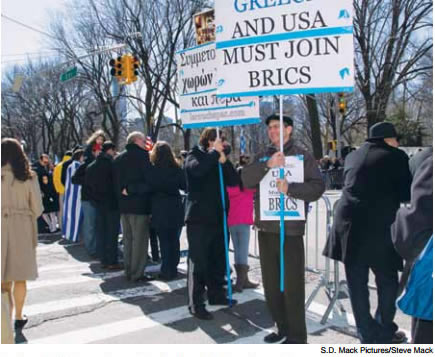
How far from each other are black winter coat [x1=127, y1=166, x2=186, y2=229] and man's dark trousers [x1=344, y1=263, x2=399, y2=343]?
310cm

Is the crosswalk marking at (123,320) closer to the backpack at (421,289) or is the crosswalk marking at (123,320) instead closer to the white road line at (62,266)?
the white road line at (62,266)

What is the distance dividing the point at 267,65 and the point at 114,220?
4.44 metres

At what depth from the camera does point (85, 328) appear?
5.24 meters

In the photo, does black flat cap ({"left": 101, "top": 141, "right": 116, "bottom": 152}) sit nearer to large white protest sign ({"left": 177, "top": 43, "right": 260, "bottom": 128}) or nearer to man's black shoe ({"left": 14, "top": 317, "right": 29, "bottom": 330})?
large white protest sign ({"left": 177, "top": 43, "right": 260, "bottom": 128})

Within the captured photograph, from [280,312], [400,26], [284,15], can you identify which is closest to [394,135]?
[284,15]

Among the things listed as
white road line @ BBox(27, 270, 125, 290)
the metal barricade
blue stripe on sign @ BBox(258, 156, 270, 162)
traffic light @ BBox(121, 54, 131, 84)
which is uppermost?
traffic light @ BBox(121, 54, 131, 84)

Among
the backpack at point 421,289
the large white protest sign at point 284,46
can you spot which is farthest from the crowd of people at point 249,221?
the large white protest sign at point 284,46

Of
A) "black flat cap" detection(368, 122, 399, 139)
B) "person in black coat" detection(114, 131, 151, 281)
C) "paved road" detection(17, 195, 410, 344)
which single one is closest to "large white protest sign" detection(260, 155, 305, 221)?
"black flat cap" detection(368, 122, 399, 139)

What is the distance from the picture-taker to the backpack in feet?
9.98

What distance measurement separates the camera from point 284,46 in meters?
4.43

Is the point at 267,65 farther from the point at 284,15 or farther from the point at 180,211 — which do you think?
the point at 180,211

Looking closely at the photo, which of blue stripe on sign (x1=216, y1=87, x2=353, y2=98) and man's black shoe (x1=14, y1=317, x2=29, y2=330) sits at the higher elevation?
blue stripe on sign (x1=216, y1=87, x2=353, y2=98)

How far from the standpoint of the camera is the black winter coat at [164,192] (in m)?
6.91

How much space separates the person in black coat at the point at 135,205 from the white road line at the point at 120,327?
57.3 inches
